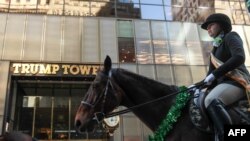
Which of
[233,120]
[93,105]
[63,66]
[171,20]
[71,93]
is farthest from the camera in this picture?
[171,20]

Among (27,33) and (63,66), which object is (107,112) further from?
(27,33)

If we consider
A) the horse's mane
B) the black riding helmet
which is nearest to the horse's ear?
the horse's mane

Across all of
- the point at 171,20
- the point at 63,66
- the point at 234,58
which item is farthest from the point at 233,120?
the point at 171,20

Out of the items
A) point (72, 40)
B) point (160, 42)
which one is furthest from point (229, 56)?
point (160, 42)

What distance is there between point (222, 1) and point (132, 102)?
31652 millimetres

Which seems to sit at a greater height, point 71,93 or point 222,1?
point 222,1

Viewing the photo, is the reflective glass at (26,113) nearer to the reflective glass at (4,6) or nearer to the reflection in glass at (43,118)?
the reflection in glass at (43,118)

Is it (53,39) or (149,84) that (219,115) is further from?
(53,39)

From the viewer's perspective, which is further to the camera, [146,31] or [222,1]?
[222,1]

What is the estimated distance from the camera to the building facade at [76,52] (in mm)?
26688

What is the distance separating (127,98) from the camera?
539cm

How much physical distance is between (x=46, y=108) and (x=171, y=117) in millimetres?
24464

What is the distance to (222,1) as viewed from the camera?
112 feet

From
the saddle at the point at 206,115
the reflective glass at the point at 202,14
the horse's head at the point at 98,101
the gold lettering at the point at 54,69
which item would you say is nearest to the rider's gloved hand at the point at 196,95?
the saddle at the point at 206,115
